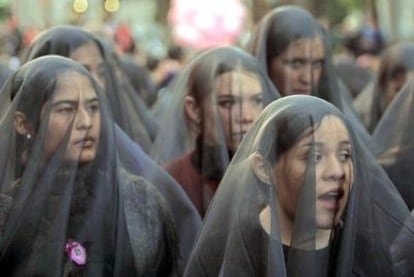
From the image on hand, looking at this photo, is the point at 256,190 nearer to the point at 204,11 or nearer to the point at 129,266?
the point at 129,266

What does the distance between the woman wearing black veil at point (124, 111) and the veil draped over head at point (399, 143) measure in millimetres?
1097

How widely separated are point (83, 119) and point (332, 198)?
1141 millimetres

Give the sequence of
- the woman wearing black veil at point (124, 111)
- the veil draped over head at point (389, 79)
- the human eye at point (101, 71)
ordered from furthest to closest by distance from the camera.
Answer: the veil draped over head at point (389, 79) < the human eye at point (101, 71) < the woman wearing black veil at point (124, 111)

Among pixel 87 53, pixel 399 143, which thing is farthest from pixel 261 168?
pixel 87 53

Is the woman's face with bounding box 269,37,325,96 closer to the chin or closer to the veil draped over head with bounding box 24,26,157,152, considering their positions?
the veil draped over head with bounding box 24,26,157,152

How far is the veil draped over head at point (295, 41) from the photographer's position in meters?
7.27

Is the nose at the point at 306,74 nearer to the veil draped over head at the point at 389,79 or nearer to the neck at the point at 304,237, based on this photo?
the veil draped over head at the point at 389,79

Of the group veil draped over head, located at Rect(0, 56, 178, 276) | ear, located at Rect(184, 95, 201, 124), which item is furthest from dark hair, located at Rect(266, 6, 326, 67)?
veil draped over head, located at Rect(0, 56, 178, 276)

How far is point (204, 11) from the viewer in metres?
17.0

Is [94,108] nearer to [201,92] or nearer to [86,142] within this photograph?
[86,142]

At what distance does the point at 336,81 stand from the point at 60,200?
274 centimetres

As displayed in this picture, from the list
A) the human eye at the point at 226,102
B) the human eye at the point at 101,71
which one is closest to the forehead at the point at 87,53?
the human eye at the point at 101,71

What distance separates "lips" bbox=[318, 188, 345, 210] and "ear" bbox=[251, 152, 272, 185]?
0.62ft

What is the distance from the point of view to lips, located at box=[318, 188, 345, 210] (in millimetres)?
4625
